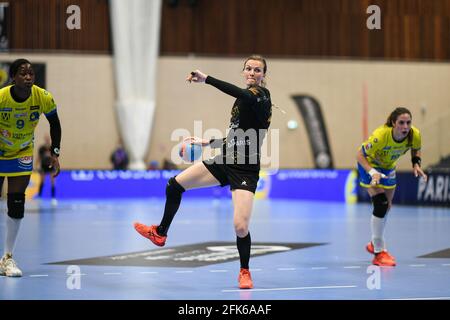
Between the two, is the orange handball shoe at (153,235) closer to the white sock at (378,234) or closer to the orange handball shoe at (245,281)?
the orange handball shoe at (245,281)

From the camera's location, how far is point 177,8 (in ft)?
103

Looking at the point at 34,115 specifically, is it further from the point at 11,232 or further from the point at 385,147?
the point at 385,147

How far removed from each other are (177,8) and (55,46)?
4896 mm

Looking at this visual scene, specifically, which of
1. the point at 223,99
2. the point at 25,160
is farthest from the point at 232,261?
the point at 223,99

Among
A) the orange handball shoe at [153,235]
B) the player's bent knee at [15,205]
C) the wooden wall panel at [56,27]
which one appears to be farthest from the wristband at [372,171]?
the wooden wall panel at [56,27]

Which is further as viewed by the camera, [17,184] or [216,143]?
[17,184]

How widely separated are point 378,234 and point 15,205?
15.1 ft

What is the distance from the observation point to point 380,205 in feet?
35.0

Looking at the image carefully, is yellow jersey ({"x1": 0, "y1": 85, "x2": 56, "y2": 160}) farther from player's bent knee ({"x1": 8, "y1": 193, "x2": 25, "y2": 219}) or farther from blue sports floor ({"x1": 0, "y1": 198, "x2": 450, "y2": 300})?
blue sports floor ({"x1": 0, "y1": 198, "x2": 450, "y2": 300})

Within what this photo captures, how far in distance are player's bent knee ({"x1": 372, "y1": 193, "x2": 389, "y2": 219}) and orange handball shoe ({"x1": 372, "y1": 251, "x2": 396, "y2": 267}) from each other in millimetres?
514

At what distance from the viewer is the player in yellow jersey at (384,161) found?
10.3 m

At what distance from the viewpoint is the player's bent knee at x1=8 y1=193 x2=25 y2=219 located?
29.9 ft
